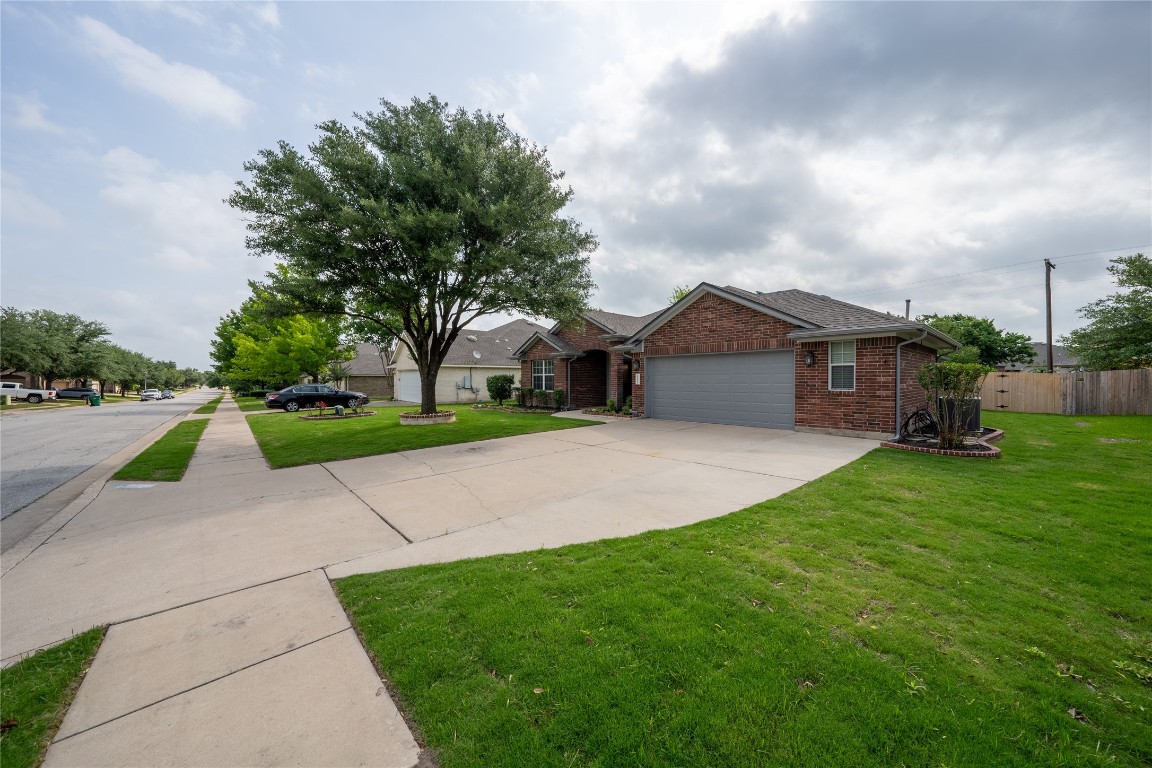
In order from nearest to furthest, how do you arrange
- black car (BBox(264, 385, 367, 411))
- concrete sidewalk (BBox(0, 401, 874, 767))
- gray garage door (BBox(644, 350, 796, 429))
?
concrete sidewalk (BBox(0, 401, 874, 767)), gray garage door (BBox(644, 350, 796, 429)), black car (BBox(264, 385, 367, 411))

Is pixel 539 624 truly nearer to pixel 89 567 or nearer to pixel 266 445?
pixel 89 567

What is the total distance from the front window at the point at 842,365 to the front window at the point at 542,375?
12588 millimetres

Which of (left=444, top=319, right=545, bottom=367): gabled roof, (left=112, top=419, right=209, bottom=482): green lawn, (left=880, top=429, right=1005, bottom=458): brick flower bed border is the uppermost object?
(left=444, top=319, right=545, bottom=367): gabled roof

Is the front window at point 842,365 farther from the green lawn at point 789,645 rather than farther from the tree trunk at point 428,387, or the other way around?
the tree trunk at point 428,387

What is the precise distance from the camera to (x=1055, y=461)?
24.7 ft

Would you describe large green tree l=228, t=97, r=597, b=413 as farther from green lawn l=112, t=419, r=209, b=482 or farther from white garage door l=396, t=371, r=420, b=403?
white garage door l=396, t=371, r=420, b=403

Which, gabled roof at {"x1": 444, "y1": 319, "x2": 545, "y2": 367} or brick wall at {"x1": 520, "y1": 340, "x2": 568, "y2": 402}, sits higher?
gabled roof at {"x1": 444, "y1": 319, "x2": 545, "y2": 367}

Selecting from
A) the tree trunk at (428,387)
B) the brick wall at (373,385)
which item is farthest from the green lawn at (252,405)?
the tree trunk at (428,387)

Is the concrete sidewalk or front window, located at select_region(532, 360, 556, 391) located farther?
front window, located at select_region(532, 360, 556, 391)

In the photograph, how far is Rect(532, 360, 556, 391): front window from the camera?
2134 centimetres

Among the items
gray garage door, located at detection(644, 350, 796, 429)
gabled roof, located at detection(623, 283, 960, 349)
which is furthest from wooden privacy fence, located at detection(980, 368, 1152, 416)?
gray garage door, located at detection(644, 350, 796, 429)

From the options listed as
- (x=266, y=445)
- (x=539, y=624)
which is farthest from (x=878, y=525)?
(x=266, y=445)

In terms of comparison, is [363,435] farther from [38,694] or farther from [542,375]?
[542,375]

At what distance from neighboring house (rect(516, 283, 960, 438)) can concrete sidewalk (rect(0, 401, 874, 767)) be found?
6.75 feet
